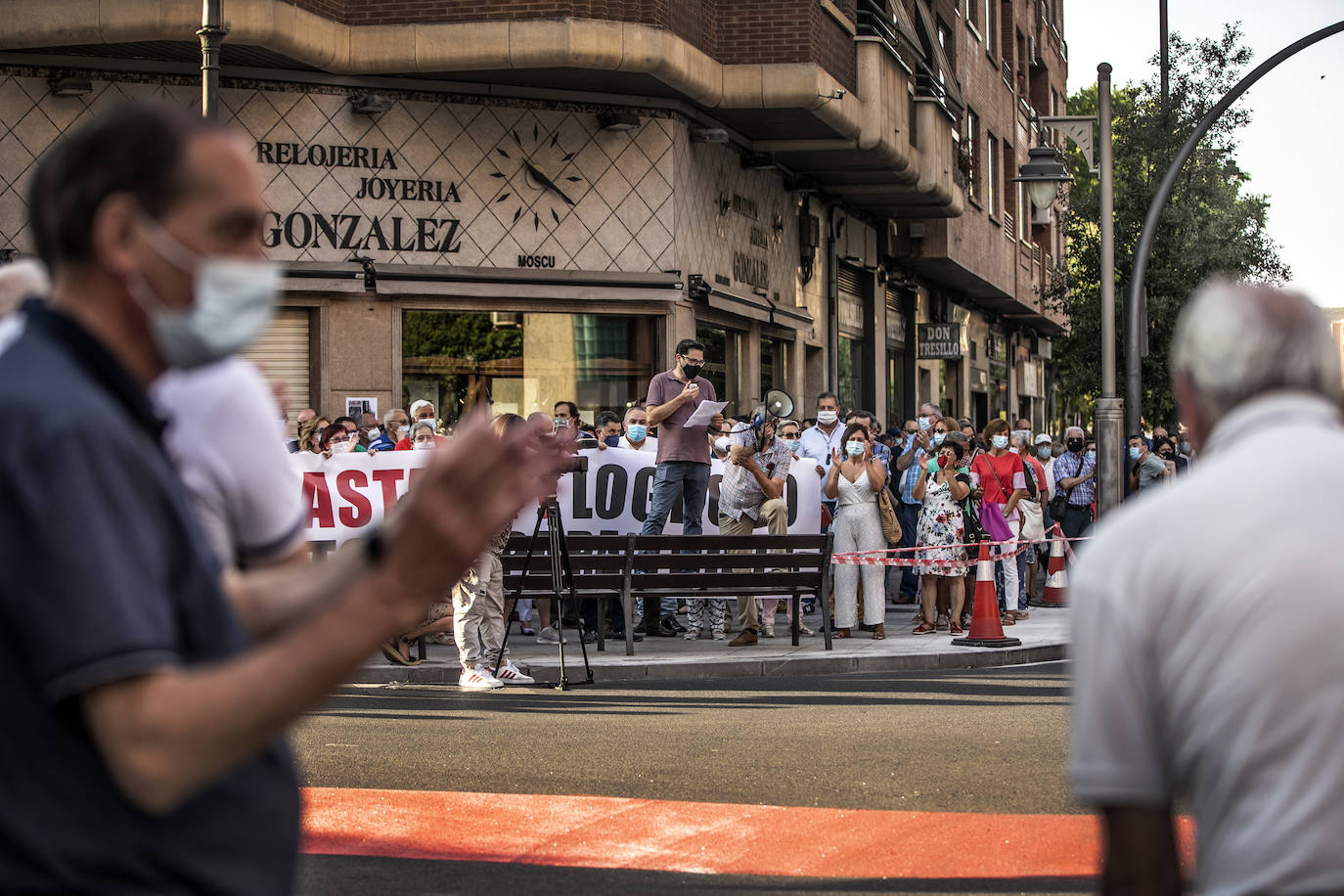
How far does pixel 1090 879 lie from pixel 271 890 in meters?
4.63

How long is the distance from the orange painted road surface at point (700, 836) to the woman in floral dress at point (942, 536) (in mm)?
8065

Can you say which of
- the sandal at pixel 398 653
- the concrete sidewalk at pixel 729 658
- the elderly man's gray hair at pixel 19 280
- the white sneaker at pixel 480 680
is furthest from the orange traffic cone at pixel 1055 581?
the elderly man's gray hair at pixel 19 280

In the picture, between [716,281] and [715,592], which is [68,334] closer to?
[715,592]

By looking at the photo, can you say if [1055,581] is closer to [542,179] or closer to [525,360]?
[525,360]

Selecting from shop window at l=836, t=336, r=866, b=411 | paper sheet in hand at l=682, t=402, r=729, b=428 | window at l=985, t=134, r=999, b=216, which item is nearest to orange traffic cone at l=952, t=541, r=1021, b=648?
paper sheet in hand at l=682, t=402, r=729, b=428

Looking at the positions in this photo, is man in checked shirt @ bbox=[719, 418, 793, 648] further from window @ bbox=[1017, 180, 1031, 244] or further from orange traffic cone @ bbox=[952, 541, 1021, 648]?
window @ bbox=[1017, 180, 1031, 244]

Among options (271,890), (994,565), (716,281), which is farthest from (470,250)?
(271,890)

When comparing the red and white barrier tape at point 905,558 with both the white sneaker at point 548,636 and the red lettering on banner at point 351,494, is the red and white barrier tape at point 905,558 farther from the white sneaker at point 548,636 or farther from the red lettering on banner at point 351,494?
the red lettering on banner at point 351,494

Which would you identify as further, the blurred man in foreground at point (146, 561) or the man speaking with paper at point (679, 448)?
the man speaking with paper at point (679, 448)

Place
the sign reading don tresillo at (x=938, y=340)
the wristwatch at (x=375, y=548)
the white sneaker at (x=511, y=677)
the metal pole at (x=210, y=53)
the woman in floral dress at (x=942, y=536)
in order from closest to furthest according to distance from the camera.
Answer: the wristwatch at (x=375, y=548)
the white sneaker at (x=511, y=677)
the metal pole at (x=210, y=53)
the woman in floral dress at (x=942, y=536)
the sign reading don tresillo at (x=938, y=340)

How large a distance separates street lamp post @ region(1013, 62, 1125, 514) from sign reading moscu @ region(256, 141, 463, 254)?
7687 mm

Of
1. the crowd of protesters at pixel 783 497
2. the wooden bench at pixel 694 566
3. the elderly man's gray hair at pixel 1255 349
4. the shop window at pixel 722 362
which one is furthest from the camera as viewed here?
the shop window at pixel 722 362

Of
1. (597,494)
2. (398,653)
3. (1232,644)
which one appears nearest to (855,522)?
(597,494)

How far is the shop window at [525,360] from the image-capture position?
19797mm
